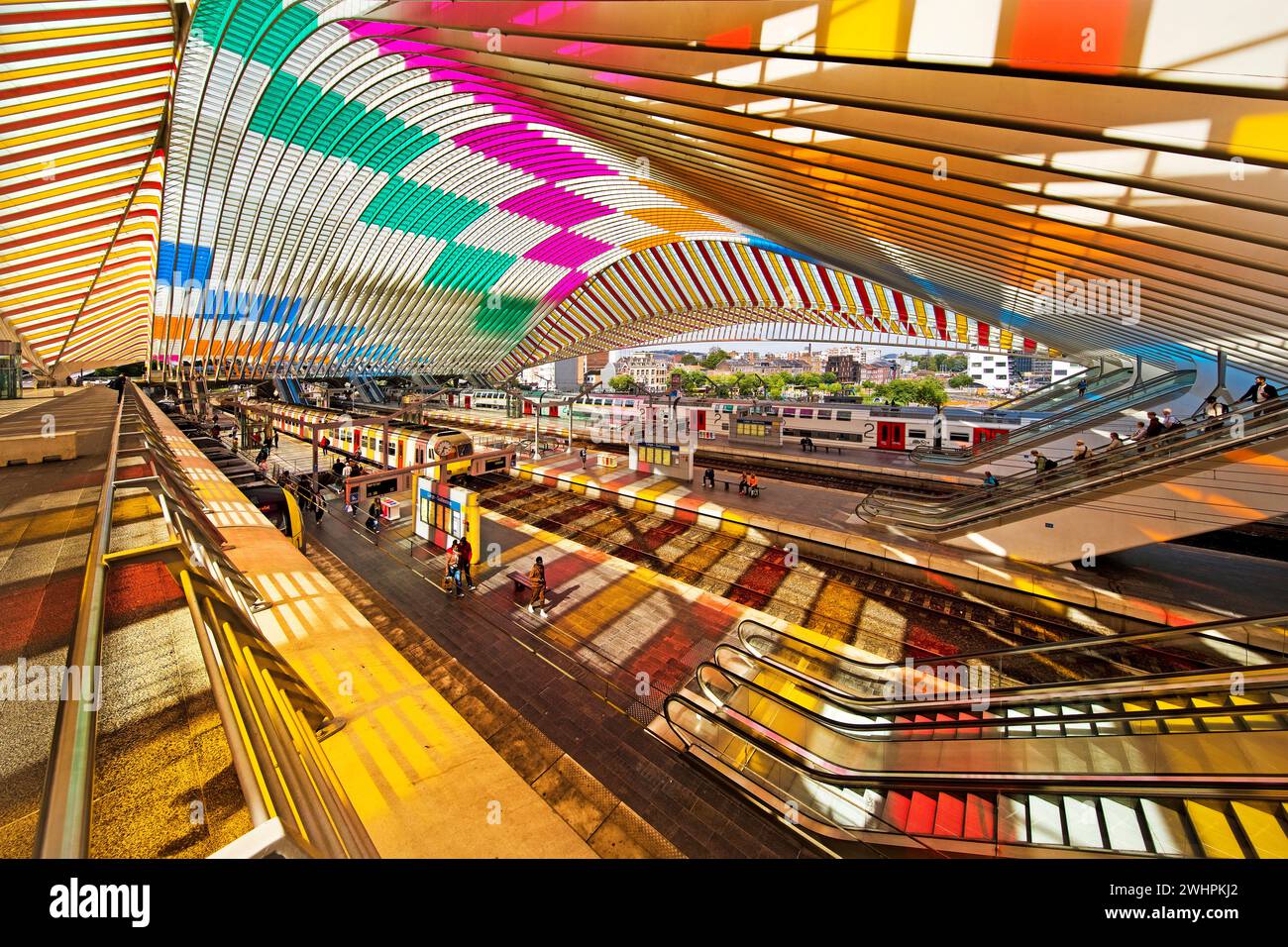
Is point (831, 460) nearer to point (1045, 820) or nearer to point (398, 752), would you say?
point (1045, 820)

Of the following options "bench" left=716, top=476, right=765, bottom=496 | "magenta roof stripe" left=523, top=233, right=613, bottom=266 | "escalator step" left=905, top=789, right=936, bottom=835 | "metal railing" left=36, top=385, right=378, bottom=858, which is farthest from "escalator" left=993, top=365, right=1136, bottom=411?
"magenta roof stripe" left=523, top=233, right=613, bottom=266

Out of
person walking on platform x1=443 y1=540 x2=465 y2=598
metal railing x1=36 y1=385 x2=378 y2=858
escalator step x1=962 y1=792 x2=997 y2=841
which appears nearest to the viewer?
metal railing x1=36 y1=385 x2=378 y2=858

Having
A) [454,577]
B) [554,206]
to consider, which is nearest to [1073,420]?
[454,577]

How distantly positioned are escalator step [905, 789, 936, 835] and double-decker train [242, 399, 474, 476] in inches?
658

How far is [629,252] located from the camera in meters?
48.8

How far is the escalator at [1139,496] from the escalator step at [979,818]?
8.60m

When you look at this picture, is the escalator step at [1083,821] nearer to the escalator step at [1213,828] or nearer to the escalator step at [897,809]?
the escalator step at [1213,828]

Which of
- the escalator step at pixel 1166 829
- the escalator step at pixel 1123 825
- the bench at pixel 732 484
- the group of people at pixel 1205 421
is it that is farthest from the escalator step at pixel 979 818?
the bench at pixel 732 484

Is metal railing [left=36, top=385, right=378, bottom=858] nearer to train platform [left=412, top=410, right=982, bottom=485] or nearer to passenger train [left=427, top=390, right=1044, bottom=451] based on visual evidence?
passenger train [left=427, top=390, right=1044, bottom=451]

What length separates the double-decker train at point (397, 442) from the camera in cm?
1878

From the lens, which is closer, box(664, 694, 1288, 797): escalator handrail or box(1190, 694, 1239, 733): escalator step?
box(664, 694, 1288, 797): escalator handrail

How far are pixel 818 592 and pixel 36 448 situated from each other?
13.8 meters

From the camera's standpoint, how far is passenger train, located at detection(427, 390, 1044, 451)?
22734 millimetres
